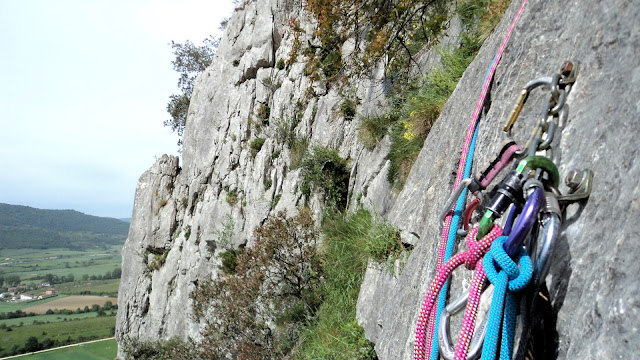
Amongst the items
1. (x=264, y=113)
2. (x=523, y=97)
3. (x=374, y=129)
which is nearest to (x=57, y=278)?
(x=264, y=113)

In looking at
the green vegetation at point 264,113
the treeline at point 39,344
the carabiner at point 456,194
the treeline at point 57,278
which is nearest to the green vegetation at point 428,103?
the carabiner at point 456,194

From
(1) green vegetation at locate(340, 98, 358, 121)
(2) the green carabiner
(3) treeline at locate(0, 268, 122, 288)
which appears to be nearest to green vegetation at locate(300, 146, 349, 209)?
(1) green vegetation at locate(340, 98, 358, 121)

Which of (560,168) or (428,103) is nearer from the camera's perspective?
(560,168)

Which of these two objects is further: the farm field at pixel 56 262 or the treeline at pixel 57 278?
the farm field at pixel 56 262

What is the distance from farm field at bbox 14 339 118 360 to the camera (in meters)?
51.8

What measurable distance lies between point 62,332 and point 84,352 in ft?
60.7

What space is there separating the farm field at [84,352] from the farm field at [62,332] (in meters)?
5.62

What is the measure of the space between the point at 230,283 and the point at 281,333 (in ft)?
6.18

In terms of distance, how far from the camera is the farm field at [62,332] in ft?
209

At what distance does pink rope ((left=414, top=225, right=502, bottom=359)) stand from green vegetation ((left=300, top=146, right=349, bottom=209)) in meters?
8.42

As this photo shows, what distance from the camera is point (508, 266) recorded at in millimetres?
1095

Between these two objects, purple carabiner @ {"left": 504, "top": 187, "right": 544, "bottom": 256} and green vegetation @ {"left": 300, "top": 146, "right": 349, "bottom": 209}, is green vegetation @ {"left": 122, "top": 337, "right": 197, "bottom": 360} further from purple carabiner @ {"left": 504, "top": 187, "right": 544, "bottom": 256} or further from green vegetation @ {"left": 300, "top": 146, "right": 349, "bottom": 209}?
purple carabiner @ {"left": 504, "top": 187, "right": 544, "bottom": 256}

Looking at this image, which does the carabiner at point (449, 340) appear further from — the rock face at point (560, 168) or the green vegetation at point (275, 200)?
the green vegetation at point (275, 200)

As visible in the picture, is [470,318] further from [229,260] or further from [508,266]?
[229,260]
